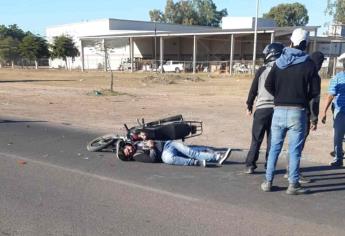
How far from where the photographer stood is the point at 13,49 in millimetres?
84688

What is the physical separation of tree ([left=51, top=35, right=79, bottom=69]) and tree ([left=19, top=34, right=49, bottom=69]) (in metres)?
1.66

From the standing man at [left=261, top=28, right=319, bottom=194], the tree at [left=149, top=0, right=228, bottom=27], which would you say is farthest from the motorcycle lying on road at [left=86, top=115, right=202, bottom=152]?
the tree at [left=149, top=0, right=228, bottom=27]

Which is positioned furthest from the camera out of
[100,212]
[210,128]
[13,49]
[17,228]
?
[13,49]

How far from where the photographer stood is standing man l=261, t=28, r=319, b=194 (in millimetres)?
5469

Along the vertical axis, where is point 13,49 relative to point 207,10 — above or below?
below

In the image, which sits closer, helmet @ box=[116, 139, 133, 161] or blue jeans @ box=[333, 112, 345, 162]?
blue jeans @ box=[333, 112, 345, 162]

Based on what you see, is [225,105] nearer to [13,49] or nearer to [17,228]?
[17,228]

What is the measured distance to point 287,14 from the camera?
11731cm

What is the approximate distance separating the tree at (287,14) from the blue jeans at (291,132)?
11494cm

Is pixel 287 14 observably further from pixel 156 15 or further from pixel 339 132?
pixel 339 132

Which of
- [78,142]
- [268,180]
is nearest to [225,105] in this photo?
[78,142]

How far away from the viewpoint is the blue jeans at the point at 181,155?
7.40m

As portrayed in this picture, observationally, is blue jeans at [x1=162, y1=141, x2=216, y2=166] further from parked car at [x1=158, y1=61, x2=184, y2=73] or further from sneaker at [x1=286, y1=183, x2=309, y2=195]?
parked car at [x1=158, y1=61, x2=184, y2=73]

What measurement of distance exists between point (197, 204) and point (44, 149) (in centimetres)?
434
